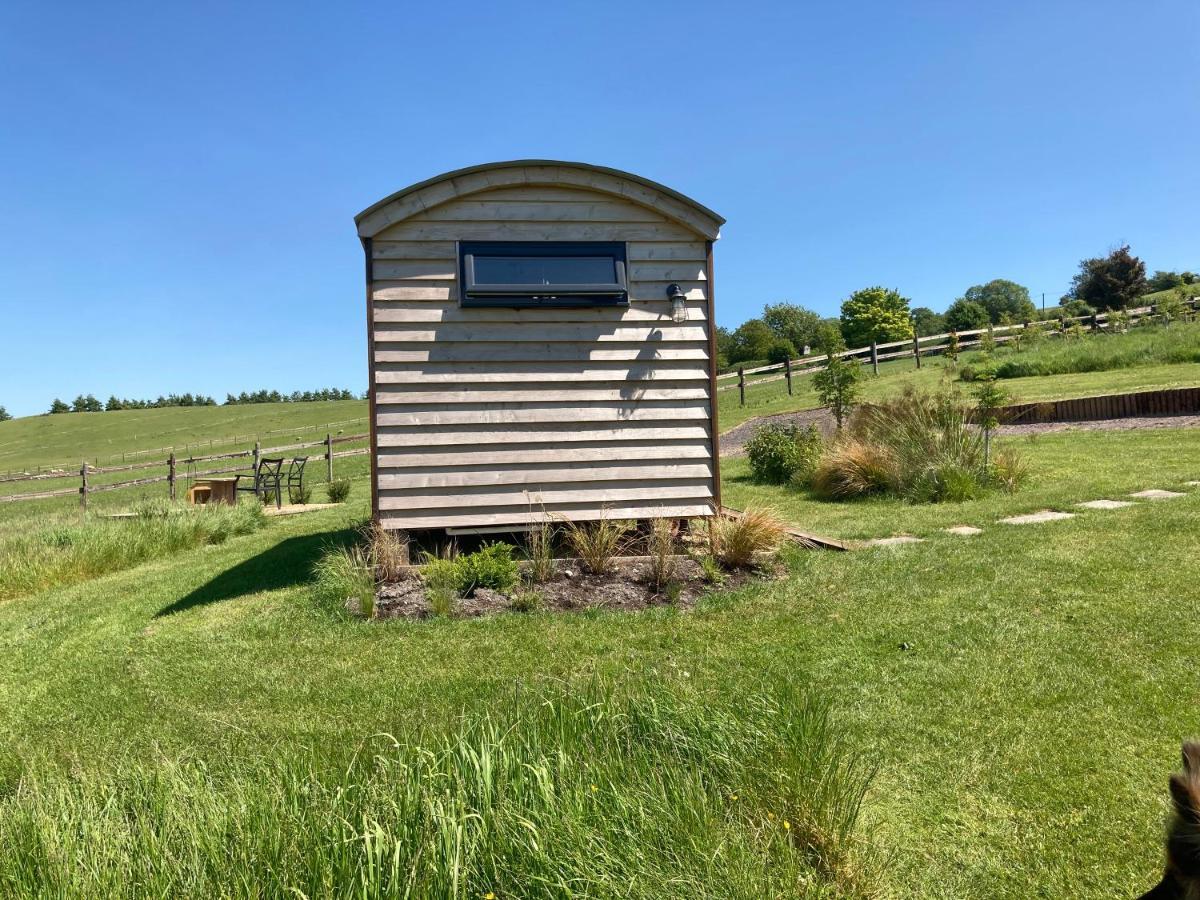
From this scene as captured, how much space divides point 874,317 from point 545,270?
180ft

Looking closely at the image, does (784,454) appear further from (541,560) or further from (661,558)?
(541,560)

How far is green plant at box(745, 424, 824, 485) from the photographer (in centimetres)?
1117

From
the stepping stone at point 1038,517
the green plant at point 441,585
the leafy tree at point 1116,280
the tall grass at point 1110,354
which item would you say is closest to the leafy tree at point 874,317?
the leafy tree at point 1116,280

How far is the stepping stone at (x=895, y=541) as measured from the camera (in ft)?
20.3

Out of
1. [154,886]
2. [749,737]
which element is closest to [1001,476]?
[749,737]

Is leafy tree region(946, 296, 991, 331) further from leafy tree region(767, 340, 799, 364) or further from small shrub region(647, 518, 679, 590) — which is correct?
small shrub region(647, 518, 679, 590)

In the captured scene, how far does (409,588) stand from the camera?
5.47 meters

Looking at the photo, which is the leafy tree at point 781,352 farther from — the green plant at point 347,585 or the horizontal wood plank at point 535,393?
the green plant at point 347,585

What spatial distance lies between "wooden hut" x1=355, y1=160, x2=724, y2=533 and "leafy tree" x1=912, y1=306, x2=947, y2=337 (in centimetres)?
6213

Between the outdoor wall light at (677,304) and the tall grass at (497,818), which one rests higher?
the outdoor wall light at (677,304)

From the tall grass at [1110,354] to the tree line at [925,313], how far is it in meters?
7.58

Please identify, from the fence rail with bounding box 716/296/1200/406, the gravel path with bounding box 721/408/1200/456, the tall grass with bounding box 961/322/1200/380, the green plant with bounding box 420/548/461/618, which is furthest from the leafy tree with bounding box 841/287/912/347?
the green plant with bounding box 420/548/461/618

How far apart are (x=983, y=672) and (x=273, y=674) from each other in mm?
3835

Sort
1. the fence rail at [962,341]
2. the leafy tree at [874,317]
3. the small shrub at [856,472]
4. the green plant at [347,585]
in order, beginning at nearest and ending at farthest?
the green plant at [347,585] < the small shrub at [856,472] < the fence rail at [962,341] < the leafy tree at [874,317]
